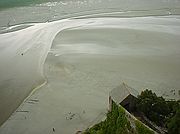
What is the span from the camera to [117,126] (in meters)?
10.8

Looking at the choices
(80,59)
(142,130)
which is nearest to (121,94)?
(142,130)

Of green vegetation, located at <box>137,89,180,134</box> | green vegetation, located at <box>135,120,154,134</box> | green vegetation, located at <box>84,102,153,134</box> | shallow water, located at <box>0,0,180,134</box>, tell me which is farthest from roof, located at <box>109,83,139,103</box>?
green vegetation, located at <box>135,120,154,134</box>

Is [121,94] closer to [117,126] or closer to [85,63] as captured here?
[117,126]

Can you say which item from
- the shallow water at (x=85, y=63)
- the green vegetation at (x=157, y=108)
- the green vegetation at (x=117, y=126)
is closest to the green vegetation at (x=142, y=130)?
the green vegetation at (x=117, y=126)

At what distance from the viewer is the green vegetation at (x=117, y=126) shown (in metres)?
10.0

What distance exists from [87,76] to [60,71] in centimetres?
180

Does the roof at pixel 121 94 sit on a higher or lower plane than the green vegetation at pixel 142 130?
lower

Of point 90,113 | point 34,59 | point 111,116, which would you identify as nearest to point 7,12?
point 34,59

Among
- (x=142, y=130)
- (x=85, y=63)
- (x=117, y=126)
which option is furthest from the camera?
(x=85, y=63)

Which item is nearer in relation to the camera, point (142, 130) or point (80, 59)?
point (142, 130)

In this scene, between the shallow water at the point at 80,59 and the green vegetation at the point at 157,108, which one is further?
the shallow water at the point at 80,59

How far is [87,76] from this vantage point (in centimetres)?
1806

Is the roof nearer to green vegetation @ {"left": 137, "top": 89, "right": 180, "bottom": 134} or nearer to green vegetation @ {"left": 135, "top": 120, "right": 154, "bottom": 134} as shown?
green vegetation @ {"left": 137, "top": 89, "right": 180, "bottom": 134}

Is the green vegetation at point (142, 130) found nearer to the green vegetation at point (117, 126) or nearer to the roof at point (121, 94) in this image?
the green vegetation at point (117, 126)
